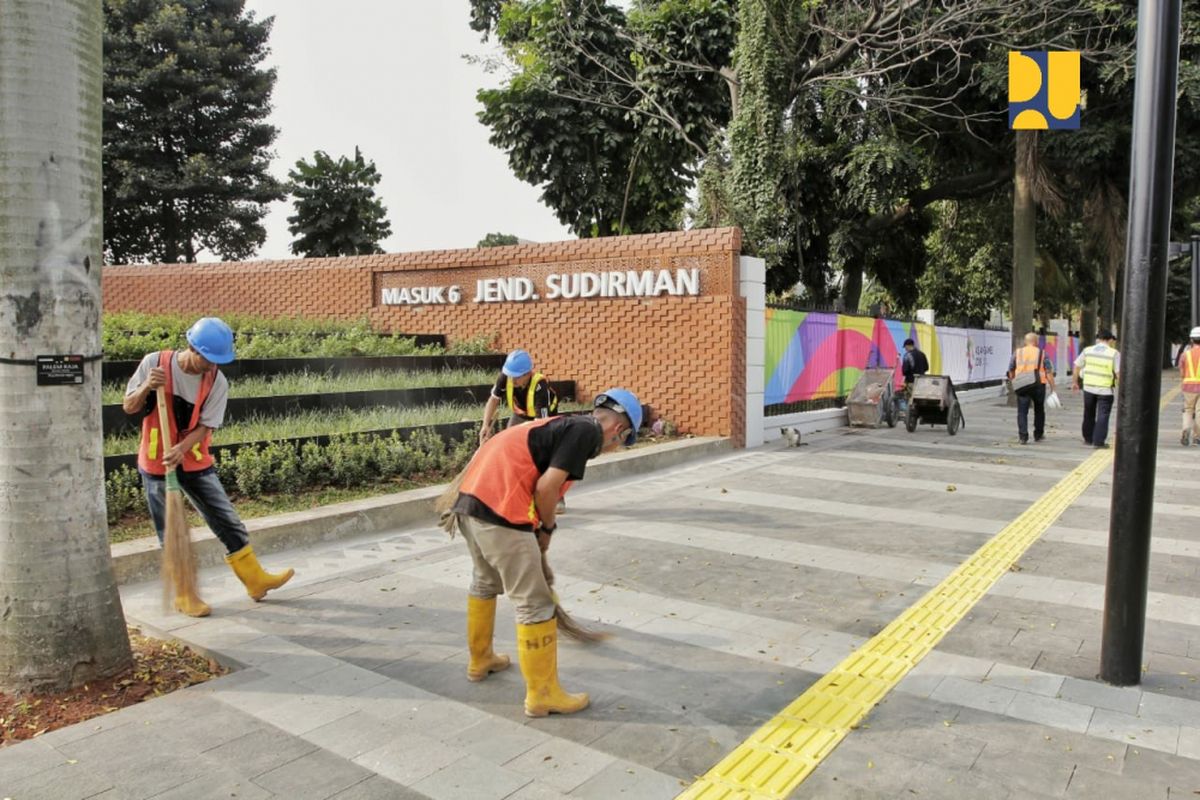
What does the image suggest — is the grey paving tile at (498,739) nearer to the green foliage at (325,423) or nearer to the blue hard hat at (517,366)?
the blue hard hat at (517,366)

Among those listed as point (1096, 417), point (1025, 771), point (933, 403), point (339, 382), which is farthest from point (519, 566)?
point (1096, 417)

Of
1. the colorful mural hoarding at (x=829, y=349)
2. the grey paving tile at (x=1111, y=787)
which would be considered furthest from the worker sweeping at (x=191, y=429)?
the colorful mural hoarding at (x=829, y=349)

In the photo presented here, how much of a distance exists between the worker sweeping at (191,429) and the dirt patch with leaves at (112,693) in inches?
27.1

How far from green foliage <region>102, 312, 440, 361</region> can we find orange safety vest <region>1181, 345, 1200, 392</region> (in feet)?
39.4

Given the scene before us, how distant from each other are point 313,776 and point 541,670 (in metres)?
0.99

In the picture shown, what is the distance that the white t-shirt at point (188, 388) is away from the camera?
15.9 feet

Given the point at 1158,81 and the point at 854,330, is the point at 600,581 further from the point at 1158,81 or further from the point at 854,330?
the point at 854,330

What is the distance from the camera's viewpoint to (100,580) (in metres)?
3.93

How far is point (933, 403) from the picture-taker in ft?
47.6

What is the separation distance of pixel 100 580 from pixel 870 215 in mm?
20695

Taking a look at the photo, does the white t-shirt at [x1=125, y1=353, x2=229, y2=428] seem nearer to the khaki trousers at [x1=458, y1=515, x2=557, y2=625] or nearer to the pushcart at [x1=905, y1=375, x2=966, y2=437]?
the khaki trousers at [x1=458, y1=515, x2=557, y2=625]

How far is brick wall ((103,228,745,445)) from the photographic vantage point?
40.8ft

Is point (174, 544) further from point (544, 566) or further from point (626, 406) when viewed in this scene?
point (626, 406)

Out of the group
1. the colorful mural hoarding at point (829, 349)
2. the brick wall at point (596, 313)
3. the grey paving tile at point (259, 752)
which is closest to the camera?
the grey paving tile at point (259, 752)
